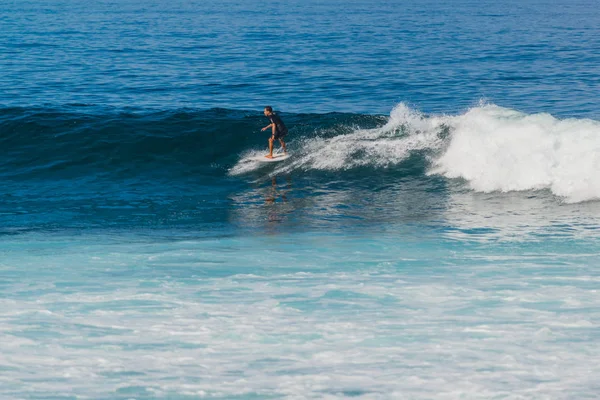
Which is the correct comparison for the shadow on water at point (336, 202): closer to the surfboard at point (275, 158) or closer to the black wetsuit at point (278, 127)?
the surfboard at point (275, 158)

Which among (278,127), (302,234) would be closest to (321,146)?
(278,127)

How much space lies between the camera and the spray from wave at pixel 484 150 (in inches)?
672

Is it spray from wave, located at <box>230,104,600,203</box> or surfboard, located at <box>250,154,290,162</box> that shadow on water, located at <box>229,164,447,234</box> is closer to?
spray from wave, located at <box>230,104,600,203</box>

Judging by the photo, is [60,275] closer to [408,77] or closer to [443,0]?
[408,77]

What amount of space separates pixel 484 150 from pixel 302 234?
7.05 m

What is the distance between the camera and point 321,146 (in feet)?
71.3

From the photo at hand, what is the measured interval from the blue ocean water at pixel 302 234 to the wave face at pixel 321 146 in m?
0.08

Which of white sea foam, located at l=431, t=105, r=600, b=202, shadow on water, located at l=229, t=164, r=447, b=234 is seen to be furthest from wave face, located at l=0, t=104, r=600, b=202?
shadow on water, located at l=229, t=164, r=447, b=234

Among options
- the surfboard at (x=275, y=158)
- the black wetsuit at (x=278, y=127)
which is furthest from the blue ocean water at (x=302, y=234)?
the black wetsuit at (x=278, y=127)

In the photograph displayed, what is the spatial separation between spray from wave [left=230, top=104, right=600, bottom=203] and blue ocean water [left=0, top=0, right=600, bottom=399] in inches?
2.9

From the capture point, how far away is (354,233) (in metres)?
13.8

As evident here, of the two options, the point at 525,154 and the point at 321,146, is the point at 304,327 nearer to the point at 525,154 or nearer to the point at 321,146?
the point at 525,154

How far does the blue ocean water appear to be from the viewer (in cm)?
784

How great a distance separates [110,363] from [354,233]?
21.7ft
